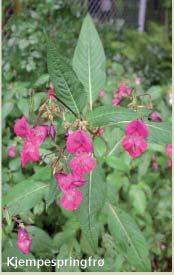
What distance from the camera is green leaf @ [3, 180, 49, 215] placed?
1.66m

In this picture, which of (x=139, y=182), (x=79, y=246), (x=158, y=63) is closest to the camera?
(x=79, y=246)

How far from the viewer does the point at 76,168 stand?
129 cm

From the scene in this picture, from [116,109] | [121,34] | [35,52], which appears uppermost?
[121,34]

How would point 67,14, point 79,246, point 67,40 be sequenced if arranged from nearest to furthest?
point 79,246 < point 67,40 < point 67,14

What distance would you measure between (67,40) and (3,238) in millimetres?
2398

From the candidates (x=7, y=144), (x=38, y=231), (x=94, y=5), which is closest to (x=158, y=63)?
(x=94, y=5)

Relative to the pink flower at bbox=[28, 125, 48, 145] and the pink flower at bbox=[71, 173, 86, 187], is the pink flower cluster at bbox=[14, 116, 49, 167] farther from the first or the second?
the pink flower at bbox=[71, 173, 86, 187]

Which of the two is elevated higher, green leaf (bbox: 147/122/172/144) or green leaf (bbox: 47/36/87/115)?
green leaf (bbox: 47/36/87/115)

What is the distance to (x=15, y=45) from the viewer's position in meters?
3.26

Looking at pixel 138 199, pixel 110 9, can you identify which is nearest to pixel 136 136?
pixel 138 199

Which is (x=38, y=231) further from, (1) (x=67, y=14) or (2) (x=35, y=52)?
(1) (x=67, y=14)

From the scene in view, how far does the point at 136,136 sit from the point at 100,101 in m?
1.51

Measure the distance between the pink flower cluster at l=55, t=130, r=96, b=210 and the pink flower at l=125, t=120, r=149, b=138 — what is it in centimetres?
13

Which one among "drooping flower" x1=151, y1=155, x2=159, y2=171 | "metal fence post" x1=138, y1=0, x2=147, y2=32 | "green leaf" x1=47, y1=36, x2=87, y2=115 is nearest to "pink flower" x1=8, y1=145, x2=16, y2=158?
"drooping flower" x1=151, y1=155, x2=159, y2=171
